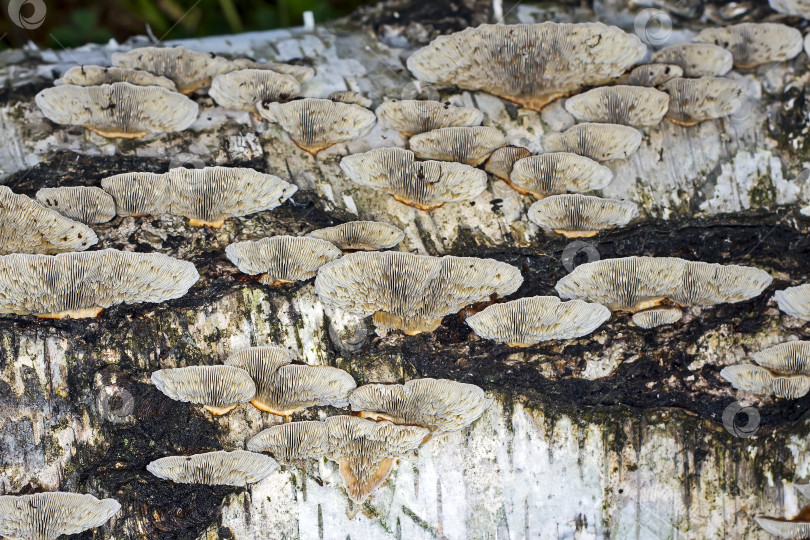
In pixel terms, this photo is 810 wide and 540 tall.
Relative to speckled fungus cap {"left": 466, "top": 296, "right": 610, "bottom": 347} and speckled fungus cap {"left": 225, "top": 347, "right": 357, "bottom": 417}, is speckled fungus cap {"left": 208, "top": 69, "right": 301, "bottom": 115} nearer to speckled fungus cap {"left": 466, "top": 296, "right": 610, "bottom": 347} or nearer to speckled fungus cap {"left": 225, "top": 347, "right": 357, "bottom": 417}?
speckled fungus cap {"left": 225, "top": 347, "right": 357, "bottom": 417}

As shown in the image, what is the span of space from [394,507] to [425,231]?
5.55 ft

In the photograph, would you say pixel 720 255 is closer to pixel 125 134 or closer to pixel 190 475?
pixel 190 475

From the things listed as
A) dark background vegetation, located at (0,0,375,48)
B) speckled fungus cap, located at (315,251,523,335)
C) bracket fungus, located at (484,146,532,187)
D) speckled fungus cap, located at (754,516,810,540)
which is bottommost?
speckled fungus cap, located at (754,516,810,540)

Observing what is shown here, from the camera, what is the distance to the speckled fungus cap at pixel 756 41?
5363 millimetres

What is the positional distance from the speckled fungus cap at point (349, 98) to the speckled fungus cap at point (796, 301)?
2.93m

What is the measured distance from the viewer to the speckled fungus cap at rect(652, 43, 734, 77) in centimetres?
524

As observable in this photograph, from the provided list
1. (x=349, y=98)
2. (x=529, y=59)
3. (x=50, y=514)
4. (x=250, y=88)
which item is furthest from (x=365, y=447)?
(x=529, y=59)

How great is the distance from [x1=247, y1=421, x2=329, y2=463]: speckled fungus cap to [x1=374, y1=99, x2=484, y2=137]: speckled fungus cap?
204 centimetres

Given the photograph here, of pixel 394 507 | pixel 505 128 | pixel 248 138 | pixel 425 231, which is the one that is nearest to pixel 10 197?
pixel 248 138

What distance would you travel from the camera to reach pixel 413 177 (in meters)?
4.52

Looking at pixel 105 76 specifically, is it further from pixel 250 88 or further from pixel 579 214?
pixel 579 214

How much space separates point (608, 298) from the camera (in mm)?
4473

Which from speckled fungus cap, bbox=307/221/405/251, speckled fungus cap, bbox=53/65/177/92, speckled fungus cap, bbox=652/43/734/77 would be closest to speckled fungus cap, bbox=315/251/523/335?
speckled fungus cap, bbox=307/221/405/251

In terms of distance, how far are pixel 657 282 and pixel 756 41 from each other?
2349 millimetres
